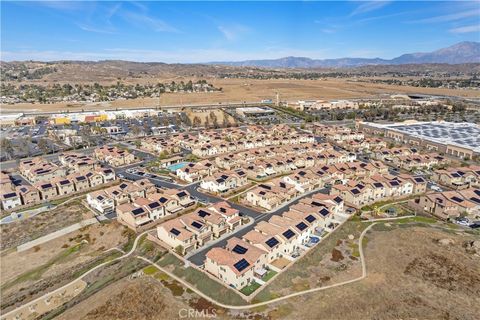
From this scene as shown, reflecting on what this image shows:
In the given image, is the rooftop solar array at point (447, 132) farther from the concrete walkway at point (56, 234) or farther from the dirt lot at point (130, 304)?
the concrete walkway at point (56, 234)

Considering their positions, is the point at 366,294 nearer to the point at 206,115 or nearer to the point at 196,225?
the point at 196,225

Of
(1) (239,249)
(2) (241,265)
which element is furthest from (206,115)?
(2) (241,265)

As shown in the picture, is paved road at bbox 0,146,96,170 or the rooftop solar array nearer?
paved road at bbox 0,146,96,170

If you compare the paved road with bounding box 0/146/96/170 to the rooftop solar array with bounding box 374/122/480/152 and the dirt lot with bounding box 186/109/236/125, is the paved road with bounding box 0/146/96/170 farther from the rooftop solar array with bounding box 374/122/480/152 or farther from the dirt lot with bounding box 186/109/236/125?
the rooftop solar array with bounding box 374/122/480/152

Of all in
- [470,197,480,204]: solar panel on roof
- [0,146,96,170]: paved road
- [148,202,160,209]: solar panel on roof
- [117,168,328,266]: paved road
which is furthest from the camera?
[0,146,96,170]: paved road

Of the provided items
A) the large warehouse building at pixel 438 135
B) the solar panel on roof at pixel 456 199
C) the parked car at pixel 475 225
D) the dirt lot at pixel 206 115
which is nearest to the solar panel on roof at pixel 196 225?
the parked car at pixel 475 225

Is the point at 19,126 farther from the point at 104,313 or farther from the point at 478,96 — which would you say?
the point at 478,96

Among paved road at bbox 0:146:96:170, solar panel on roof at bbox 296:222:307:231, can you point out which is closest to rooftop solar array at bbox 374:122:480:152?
solar panel on roof at bbox 296:222:307:231
